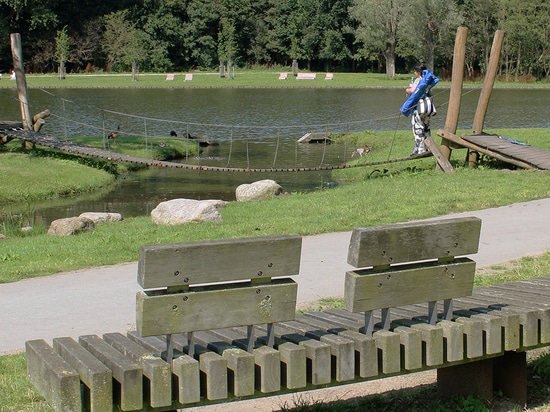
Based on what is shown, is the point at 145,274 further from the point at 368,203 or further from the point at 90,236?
the point at 368,203

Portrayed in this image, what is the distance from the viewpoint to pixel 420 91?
18297 mm

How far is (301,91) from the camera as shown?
196 ft

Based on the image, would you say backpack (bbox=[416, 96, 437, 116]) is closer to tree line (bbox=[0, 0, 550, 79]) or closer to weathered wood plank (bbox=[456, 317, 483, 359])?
weathered wood plank (bbox=[456, 317, 483, 359])

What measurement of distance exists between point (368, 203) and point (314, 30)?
70.8m

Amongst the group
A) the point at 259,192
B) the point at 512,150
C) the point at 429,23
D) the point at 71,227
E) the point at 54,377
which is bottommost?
the point at 259,192

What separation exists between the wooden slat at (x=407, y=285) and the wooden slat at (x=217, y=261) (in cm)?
37

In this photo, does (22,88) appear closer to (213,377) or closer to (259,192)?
(259,192)

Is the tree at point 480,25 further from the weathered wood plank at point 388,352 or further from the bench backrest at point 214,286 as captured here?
the bench backrest at point 214,286

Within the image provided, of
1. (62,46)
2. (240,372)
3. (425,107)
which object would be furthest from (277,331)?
(62,46)

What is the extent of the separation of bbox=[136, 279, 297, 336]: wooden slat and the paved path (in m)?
2.40

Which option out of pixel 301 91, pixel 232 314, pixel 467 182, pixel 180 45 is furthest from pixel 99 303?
pixel 180 45

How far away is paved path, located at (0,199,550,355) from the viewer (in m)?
6.92

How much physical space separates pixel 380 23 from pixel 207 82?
14601 mm

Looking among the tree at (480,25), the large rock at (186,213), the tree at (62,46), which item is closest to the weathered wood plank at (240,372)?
the large rock at (186,213)
